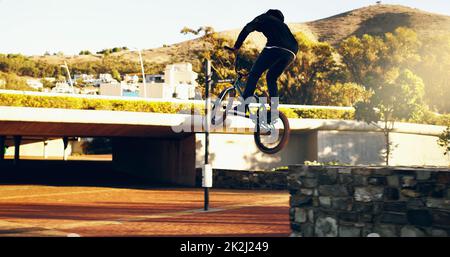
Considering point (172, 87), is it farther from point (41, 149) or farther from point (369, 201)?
point (369, 201)

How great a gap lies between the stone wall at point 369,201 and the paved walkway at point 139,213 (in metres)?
2.58

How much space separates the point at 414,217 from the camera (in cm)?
1151

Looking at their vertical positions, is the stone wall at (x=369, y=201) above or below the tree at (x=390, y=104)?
below

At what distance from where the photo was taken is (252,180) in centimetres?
3306

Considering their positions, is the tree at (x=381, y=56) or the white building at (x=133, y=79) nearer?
the tree at (x=381, y=56)

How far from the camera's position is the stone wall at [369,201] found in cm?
1124

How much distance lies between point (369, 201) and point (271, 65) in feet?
A: 12.5

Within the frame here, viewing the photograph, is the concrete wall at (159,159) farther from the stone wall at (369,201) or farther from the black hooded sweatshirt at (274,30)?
the black hooded sweatshirt at (274,30)

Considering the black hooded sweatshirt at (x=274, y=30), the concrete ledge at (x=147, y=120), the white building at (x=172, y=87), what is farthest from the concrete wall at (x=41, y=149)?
the black hooded sweatshirt at (x=274, y=30)

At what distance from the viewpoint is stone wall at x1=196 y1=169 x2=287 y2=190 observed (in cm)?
3284

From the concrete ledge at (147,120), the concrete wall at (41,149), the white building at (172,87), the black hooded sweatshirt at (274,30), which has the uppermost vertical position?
the white building at (172,87)

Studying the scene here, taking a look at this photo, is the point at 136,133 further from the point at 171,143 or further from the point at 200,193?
the point at 200,193

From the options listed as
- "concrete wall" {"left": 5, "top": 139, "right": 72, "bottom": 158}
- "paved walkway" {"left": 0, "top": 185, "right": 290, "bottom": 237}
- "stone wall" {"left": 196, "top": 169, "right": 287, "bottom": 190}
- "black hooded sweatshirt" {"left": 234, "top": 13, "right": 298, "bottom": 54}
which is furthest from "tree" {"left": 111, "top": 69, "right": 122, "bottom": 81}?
"black hooded sweatshirt" {"left": 234, "top": 13, "right": 298, "bottom": 54}

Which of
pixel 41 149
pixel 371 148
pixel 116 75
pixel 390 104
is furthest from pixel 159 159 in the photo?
pixel 116 75
